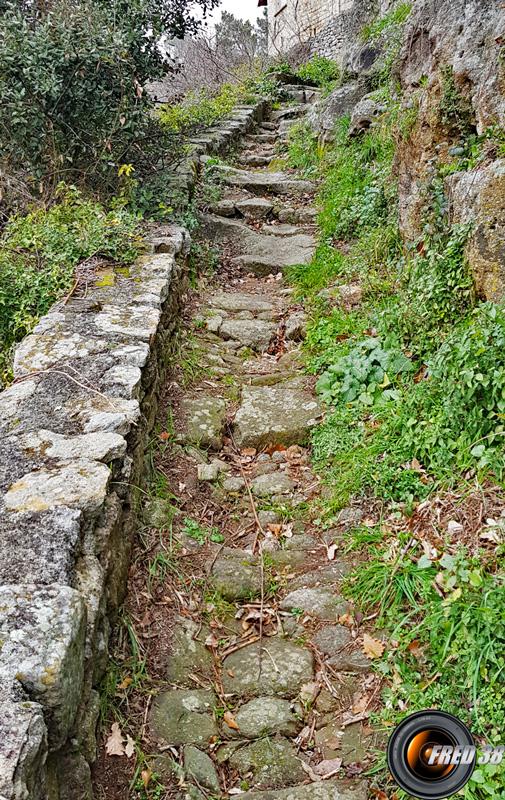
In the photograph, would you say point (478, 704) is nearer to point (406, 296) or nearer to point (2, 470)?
point (2, 470)

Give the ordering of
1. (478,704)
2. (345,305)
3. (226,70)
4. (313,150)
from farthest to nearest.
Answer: (226,70) < (313,150) < (345,305) < (478,704)

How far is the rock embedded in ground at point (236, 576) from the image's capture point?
2.76 metres

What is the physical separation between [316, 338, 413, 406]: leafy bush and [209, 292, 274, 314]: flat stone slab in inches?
63.4

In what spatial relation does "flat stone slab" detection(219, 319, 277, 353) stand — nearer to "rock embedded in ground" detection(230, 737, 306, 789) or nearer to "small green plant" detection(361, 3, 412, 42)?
"rock embedded in ground" detection(230, 737, 306, 789)

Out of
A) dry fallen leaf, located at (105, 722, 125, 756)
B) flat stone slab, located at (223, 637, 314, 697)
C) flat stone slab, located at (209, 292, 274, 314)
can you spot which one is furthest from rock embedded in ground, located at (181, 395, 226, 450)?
dry fallen leaf, located at (105, 722, 125, 756)

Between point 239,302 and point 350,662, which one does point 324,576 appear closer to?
point 350,662

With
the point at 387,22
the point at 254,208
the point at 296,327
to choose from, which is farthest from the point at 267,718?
the point at 387,22

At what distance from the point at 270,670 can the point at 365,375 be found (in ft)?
6.27

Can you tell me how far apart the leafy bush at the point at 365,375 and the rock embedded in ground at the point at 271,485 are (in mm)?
641

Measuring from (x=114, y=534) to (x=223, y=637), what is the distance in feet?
2.27

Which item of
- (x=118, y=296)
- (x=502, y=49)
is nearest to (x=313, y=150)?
(x=502, y=49)

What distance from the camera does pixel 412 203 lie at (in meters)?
4.44

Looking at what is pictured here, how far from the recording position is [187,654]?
2430 millimetres

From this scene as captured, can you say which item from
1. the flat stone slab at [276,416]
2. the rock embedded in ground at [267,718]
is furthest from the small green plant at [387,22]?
the rock embedded in ground at [267,718]
